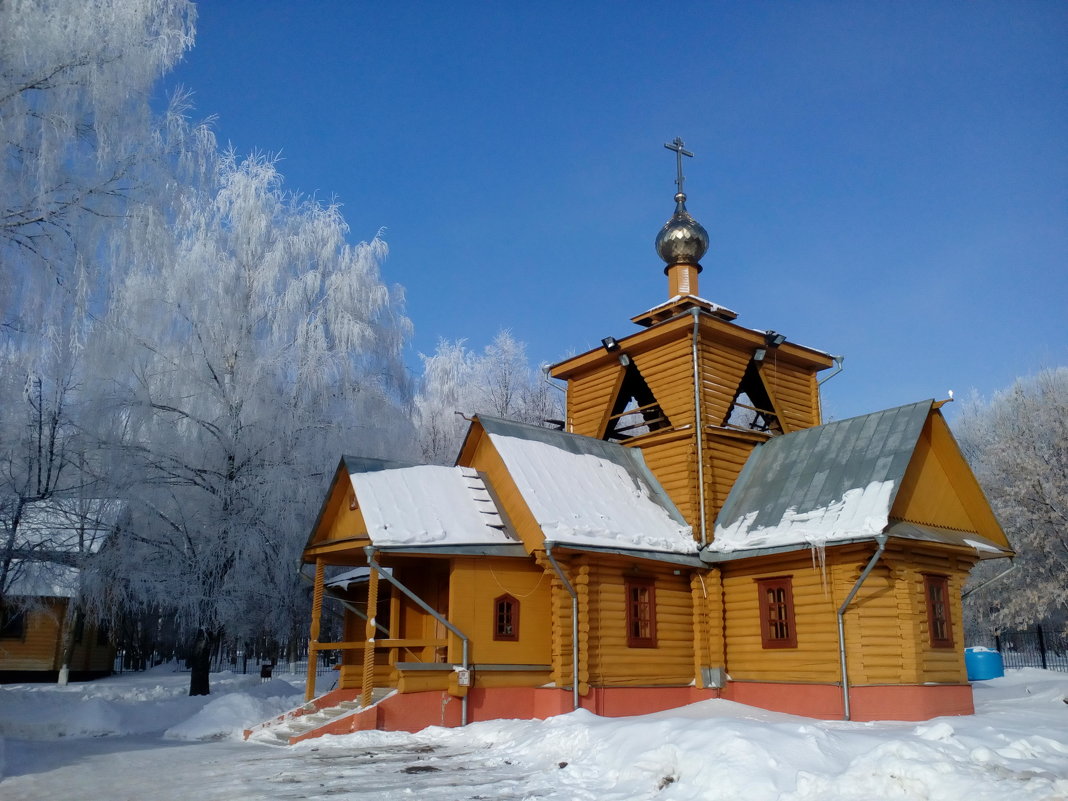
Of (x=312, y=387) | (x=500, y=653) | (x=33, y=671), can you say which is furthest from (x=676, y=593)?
(x=33, y=671)

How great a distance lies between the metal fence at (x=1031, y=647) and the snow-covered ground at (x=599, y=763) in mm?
23400

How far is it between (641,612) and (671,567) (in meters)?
1.01

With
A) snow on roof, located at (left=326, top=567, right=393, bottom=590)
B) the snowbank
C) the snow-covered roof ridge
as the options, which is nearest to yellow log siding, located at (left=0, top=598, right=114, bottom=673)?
the snowbank

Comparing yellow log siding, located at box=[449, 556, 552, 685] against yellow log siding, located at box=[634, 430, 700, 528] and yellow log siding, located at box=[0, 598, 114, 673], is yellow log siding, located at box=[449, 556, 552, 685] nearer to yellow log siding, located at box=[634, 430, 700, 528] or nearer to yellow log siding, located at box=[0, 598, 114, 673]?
yellow log siding, located at box=[634, 430, 700, 528]

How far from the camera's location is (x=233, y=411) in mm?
20297

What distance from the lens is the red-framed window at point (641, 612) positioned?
1559 cm

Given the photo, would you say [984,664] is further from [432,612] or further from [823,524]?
[432,612]

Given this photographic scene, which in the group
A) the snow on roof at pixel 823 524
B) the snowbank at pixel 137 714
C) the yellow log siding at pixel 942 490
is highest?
the yellow log siding at pixel 942 490

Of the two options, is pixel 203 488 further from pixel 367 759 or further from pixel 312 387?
pixel 367 759

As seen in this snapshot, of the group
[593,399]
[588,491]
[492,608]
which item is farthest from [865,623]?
[593,399]

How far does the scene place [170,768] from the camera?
1115cm

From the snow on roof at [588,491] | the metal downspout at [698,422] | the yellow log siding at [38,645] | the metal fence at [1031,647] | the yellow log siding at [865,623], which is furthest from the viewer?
the metal fence at [1031,647]

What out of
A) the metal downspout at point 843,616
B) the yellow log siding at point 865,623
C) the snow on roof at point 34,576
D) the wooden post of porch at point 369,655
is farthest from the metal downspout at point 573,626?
the snow on roof at point 34,576

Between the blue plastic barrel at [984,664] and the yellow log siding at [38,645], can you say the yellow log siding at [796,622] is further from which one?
the yellow log siding at [38,645]
